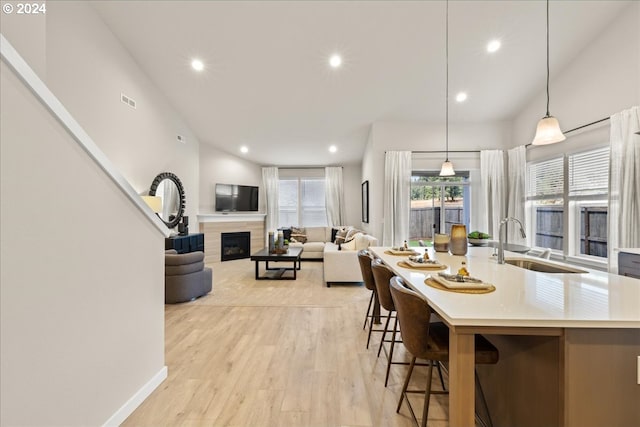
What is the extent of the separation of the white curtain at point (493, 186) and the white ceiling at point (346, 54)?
0.76m

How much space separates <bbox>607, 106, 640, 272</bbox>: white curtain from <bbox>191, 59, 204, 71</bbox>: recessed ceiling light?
5.53m

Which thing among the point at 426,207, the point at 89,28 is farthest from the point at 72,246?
the point at 426,207

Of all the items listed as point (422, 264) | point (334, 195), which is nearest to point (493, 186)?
point (334, 195)

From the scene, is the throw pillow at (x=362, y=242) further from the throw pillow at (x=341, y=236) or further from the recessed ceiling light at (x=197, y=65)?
the recessed ceiling light at (x=197, y=65)

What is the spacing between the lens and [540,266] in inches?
86.9

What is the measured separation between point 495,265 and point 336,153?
5.49m

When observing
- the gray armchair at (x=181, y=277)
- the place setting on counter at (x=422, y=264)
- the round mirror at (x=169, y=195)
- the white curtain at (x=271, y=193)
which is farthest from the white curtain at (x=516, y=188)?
the round mirror at (x=169, y=195)

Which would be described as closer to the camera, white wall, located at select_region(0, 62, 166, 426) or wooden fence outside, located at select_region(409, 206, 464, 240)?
white wall, located at select_region(0, 62, 166, 426)

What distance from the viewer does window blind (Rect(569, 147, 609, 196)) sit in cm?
362

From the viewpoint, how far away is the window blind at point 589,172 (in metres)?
3.62

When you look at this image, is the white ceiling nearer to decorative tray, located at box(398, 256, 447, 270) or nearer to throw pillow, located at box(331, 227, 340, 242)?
throw pillow, located at box(331, 227, 340, 242)

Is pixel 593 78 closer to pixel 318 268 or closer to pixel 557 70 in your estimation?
pixel 557 70

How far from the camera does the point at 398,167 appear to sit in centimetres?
534

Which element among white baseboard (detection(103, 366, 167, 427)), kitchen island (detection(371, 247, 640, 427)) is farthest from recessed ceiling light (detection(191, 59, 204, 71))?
kitchen island (detection(371, 247, 640, 427))
